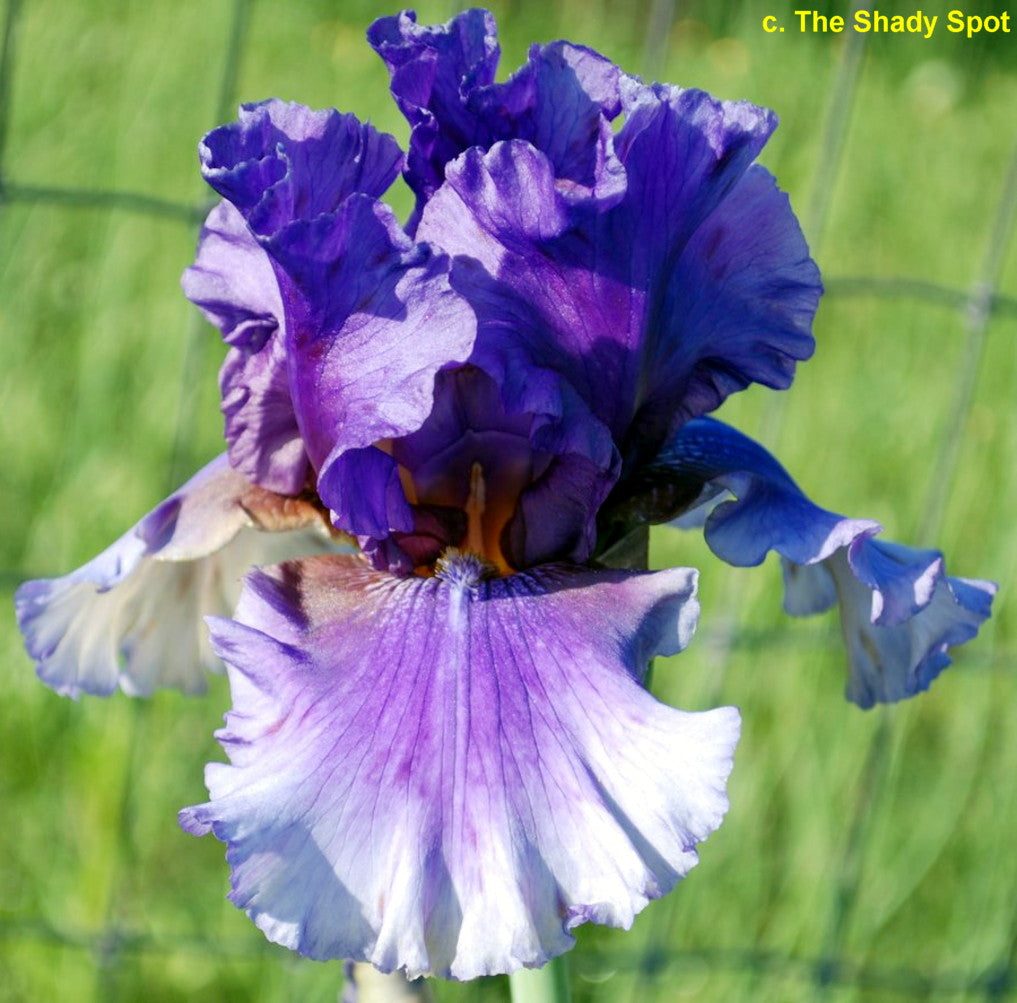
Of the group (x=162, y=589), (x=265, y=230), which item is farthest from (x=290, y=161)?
(x=162, y=589)

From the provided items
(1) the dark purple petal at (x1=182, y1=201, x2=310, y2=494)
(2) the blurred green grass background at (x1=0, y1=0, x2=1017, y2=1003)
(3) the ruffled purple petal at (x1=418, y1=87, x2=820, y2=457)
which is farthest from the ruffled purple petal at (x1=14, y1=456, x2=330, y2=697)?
(2) the blurred green grass background at (x1=0, y1=0, x2=1017, y2=1003)

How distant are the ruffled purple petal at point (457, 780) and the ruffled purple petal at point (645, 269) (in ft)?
0.35

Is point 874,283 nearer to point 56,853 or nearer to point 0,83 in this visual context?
point 0,83

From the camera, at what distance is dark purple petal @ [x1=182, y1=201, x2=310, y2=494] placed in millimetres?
634

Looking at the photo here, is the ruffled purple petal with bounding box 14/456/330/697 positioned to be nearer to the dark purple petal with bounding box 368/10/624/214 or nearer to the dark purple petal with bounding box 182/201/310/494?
the dark purple petal with bounding box 182/201/310/494

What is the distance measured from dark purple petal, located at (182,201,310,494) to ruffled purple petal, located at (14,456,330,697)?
0.08 ft

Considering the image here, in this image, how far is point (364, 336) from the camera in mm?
577

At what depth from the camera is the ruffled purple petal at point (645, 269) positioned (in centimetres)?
57

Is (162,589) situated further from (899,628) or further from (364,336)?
(899,628)

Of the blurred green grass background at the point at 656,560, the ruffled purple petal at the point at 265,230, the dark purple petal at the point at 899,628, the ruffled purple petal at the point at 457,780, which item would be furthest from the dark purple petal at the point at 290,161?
the blurred green grass background at the point at 656,560

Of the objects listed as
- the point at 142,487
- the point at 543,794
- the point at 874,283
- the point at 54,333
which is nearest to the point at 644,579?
the point at 543,794

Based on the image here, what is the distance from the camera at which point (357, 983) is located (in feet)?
2.38

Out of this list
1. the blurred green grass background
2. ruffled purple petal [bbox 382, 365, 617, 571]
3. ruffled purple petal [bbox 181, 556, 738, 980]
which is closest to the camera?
ruffled purple petal [bbox 181, 556, 738, 980]

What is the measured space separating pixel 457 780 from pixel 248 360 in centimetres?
23
